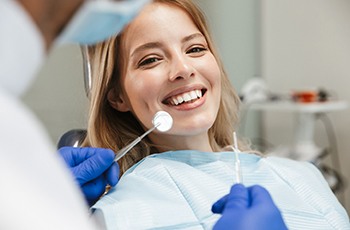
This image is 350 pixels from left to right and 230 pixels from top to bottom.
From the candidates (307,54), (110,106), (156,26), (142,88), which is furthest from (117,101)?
(307,54)

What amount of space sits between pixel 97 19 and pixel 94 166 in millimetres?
612

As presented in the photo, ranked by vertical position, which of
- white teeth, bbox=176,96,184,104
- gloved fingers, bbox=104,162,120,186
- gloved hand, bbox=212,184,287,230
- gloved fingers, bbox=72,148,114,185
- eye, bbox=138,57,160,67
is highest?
eye, bbox=138,57,160,67

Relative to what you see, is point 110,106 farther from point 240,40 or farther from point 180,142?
point 240,40

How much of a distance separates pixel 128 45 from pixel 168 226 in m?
0.51

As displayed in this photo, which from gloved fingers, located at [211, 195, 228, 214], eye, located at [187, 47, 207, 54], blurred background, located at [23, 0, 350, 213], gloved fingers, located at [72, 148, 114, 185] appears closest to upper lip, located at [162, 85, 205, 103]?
eye, located at [187, 47, 207, 54]

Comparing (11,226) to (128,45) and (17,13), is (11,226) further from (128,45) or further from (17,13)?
(128,45)

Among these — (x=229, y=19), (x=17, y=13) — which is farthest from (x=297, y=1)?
(x=17, y=13)

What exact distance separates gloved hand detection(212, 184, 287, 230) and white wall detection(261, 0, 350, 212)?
2406 millimetres

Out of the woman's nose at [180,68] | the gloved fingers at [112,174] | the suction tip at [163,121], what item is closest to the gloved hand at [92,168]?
the gloved fingers at [112,174]

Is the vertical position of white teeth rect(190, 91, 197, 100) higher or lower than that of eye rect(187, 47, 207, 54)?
lower

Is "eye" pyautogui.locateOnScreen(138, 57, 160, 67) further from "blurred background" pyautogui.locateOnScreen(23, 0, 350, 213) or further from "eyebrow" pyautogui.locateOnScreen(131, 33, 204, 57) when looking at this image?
"blurred background" pyautogui.locateOnScreen(23, 0, 350, 213)

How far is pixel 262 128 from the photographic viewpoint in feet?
12.0

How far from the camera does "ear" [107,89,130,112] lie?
4.85 ft

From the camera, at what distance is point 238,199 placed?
98 cm
